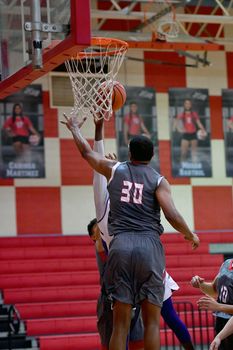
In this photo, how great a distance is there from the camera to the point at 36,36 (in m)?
5.68

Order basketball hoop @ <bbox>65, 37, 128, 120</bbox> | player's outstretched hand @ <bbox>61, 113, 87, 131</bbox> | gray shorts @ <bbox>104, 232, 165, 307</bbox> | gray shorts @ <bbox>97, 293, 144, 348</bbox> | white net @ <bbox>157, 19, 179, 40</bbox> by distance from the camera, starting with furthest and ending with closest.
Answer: white net @ <bbox>157, 19, 179, 40</bbox> → basketball hoop @ <bbox>65, 37, 128, 120</bbox> → gray shorts @ <bbox>97, 293, 144, 348</bbox> → player's outstretched hand @ <bbox>61, 113, 87, 131</bbox> → gray shorts @ <bbox>104, 232, 165, 307</bbox>

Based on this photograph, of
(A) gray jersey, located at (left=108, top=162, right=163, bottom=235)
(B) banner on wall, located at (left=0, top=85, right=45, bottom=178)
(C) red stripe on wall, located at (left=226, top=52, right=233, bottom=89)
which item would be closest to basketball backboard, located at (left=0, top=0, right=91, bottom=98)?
(A) gray jersey, located at (left=108, top=162, right=163, bottom=235)

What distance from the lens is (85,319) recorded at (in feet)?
37.3

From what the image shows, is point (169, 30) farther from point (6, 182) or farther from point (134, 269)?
point (134, 269)

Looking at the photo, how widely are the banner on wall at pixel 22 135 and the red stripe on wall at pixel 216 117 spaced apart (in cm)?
344

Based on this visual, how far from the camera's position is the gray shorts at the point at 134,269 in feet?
16.5

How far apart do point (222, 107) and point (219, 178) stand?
1432 mm

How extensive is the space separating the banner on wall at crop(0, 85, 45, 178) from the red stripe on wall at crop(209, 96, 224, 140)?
3.44 m

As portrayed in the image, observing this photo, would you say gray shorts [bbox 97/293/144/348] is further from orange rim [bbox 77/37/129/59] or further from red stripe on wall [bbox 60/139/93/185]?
red stripe on wall [bbox 60/139/93/185]

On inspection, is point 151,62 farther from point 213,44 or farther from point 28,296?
point 28,296

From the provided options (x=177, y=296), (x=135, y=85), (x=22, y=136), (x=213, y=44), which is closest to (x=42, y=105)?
(x=22, y=136)

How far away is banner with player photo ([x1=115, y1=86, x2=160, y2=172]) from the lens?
14859 mm

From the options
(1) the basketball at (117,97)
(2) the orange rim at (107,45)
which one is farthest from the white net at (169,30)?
(1) the basketball at (117,97)

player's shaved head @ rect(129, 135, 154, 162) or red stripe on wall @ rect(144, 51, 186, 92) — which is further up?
red stripe on wall @ rect(144, 51, 186, 92)
